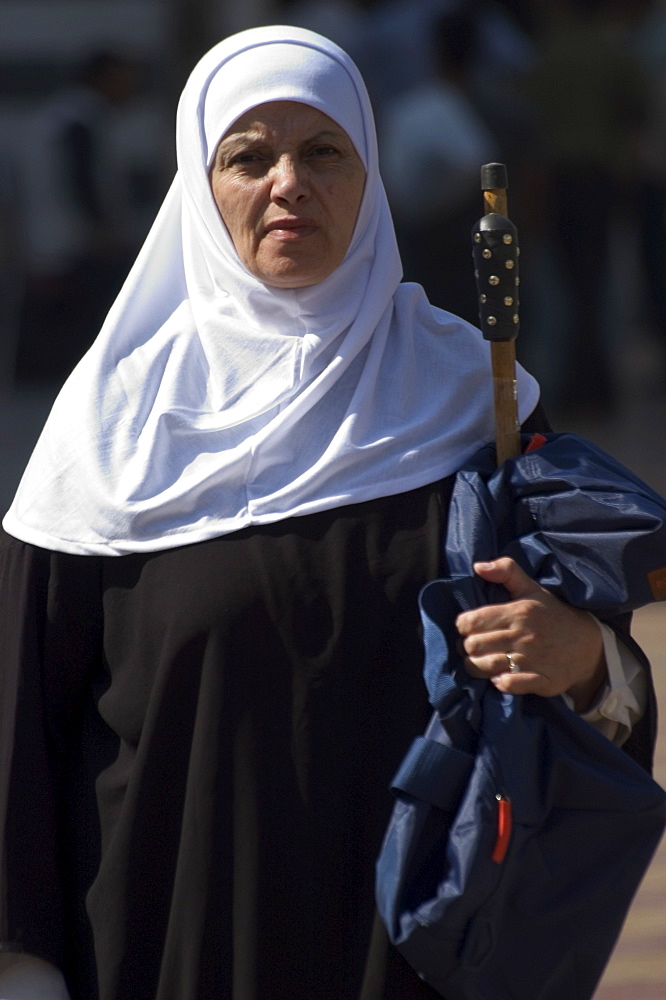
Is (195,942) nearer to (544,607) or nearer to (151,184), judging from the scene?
(544,607)

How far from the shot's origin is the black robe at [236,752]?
2180mm

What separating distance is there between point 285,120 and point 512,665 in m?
0.84

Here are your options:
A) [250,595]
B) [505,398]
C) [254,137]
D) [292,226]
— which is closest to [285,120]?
[254,137]

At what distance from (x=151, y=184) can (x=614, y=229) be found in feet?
9.13

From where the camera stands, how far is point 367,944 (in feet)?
7.25

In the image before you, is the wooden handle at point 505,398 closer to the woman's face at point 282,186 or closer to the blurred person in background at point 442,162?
the woman's face at point 282,186

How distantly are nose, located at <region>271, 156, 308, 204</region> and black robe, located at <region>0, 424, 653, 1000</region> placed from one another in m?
0.45

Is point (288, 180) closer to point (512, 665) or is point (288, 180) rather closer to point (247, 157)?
point (247, 157)

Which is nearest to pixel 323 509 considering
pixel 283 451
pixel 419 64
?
pixel 283 451

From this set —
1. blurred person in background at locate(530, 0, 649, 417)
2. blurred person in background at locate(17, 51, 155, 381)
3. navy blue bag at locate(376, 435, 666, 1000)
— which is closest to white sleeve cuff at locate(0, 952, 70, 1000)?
navy blue bag at locate(376, 435, 666, 1000)

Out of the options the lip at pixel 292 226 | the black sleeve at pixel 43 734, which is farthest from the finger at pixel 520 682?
the lip at pixel 292 226

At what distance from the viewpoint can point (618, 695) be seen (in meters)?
2.29

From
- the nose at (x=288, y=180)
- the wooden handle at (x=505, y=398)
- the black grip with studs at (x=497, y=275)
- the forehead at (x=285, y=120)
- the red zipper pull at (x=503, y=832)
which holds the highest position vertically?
the forehead at (x=285, y=120)

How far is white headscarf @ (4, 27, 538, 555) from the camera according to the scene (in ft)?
7.43
